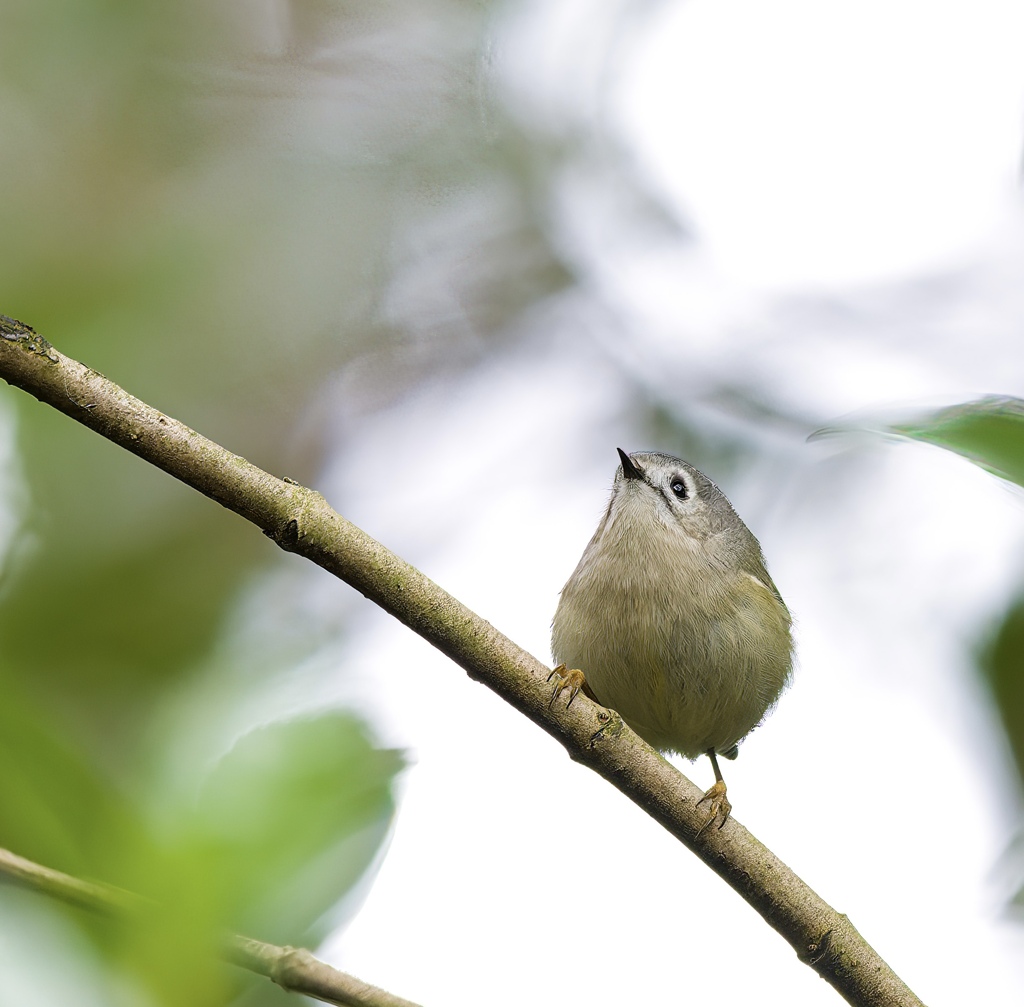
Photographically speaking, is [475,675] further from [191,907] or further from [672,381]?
[672,381]

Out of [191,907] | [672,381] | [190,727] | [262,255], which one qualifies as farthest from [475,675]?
[672,381]

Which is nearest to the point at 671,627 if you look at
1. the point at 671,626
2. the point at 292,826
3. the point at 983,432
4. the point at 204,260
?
the point at 671,626

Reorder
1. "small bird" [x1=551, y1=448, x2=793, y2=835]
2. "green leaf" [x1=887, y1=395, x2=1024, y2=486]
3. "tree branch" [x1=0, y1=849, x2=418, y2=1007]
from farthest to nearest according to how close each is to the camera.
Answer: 1. "small bird" [x1=551, y1=448, x2=793, y2=835]
2. "green leaf" [x1=887, y1=395, x2=1024, y2=486]
3. "tree branch" [x1=0, y1=849, x2=418, y2=1007]

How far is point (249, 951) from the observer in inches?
24.3

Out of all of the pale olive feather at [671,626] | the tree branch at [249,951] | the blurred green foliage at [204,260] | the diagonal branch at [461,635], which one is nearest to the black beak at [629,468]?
the pale olive feather at [671,626]

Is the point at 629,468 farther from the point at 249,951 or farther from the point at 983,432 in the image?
the point at 249,951

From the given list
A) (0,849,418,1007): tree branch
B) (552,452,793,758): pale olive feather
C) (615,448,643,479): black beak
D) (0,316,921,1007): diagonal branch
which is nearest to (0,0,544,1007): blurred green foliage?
(0,316,921,1007): diagonal branch

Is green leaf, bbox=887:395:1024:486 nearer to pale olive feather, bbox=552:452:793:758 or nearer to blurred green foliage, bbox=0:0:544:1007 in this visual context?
blurred green foliage, bbox=0:0:544:1007

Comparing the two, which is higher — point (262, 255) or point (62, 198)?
point (262, 255)

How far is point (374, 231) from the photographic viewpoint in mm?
2201

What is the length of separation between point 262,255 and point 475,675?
1106 mm

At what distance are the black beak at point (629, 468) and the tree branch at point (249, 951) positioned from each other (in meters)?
1.61

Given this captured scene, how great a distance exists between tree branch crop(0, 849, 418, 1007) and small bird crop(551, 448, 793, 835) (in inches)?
50.5

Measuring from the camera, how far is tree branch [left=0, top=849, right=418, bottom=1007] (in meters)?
0.57
